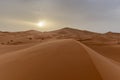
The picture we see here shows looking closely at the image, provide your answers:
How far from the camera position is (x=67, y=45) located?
23.6ft

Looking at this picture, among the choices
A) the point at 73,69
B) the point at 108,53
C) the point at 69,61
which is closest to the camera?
the point at 73,69

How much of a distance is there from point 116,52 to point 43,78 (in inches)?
292

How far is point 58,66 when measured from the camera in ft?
18.7

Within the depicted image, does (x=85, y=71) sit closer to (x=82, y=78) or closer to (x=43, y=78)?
(x=82, y=78)

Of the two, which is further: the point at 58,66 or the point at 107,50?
the point at 107,50

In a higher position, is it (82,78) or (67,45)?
(67,45)

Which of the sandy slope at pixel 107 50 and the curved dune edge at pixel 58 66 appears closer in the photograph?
the curved dune edge at pixel 58 66

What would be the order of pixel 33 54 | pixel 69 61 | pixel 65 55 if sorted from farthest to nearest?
1. pixel 33 54
2. pixel 65 55
3. pixel 69 61

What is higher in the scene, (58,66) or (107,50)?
(58,66)

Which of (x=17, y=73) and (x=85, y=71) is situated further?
(x=17, y=73)

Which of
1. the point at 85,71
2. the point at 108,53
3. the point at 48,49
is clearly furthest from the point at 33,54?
the point at 108,53

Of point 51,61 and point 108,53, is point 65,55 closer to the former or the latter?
point 51,61

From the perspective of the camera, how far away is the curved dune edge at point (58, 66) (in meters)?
5.33

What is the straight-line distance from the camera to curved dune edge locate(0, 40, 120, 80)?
5.33m
